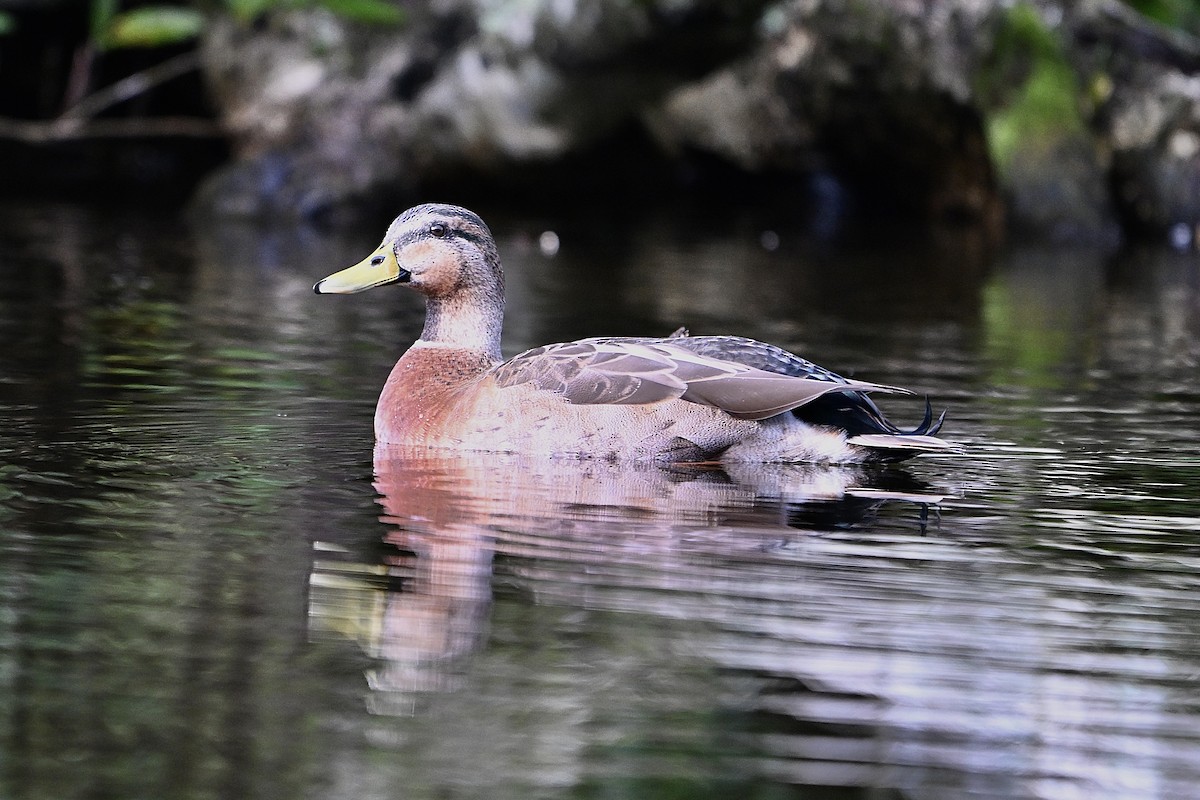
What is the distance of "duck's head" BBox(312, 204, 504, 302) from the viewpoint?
276 inches

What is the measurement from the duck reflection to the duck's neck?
0.62 m

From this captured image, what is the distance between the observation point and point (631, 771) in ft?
11.4

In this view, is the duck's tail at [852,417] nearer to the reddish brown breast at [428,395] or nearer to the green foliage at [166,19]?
the reddish brown breast at [428,395]

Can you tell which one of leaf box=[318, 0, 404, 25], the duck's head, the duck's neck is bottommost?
the duck's neck

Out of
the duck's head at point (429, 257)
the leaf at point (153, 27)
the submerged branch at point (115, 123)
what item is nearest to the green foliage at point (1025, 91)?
the submerged branch at point (115, 123)

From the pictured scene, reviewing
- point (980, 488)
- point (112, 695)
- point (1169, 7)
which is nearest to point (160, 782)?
point (112, 695)

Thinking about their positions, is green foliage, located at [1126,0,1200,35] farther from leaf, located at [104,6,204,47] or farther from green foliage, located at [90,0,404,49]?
leaf, located at [104,6,204,47]

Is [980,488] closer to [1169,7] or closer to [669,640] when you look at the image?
[669,640]

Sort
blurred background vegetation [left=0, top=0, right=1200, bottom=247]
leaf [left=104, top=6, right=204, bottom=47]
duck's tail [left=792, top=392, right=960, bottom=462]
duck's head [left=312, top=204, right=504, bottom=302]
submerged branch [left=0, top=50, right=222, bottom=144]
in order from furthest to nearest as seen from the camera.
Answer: blurred background vegetation [left=0, top=0, right=1200, bottom=247] < submerged branch [left=0, top=50, right=222, bottom=144] < leaf [left=104, top=6, right=204, bottom=47] < duck's head [left=312, top=204, right=504, bottom=302] < duck's tail [left=792, top=392, right=960, bottom=462]

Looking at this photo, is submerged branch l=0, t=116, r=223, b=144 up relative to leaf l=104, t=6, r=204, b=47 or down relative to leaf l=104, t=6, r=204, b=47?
down

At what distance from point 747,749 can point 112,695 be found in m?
1.29

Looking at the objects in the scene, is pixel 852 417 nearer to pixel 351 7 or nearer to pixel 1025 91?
pixel 351 7

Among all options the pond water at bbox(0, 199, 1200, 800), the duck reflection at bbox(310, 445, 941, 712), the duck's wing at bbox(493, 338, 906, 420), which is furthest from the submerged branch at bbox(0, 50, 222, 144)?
the duck reflection at bbox(310, 445, 941, 712)

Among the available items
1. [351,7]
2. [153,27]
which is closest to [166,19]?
[153,27]
